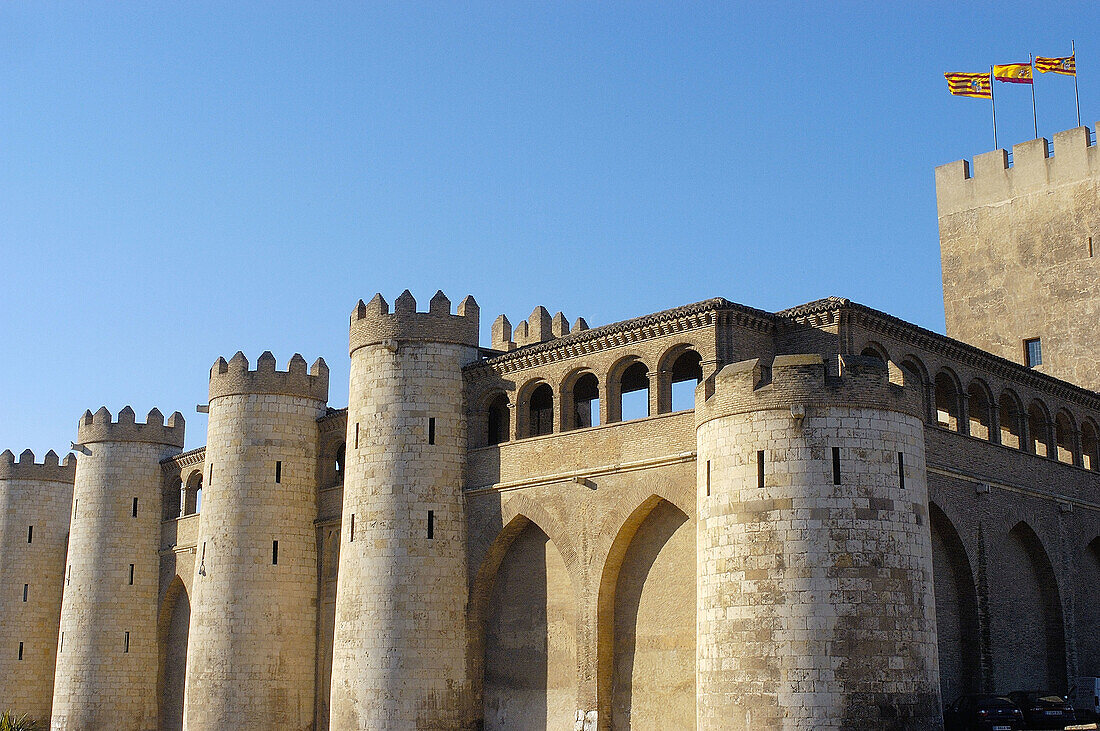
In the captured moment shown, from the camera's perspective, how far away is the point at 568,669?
30.6 meters

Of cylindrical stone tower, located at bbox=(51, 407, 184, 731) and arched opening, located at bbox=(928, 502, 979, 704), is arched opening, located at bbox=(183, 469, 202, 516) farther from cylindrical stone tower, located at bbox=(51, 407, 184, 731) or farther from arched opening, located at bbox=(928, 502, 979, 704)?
arched opening, located at bbox=(928, 502, 979, 704)

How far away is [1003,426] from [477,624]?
604 inches

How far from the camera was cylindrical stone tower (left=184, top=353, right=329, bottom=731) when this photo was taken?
121 ft

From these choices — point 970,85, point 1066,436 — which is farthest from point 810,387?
point 970,85

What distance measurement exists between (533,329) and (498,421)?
11.8 feet

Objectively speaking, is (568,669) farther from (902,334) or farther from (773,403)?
(902,334)

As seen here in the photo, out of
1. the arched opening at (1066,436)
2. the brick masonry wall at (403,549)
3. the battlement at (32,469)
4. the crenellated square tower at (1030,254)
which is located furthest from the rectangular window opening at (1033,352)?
the battlement at (32,469)

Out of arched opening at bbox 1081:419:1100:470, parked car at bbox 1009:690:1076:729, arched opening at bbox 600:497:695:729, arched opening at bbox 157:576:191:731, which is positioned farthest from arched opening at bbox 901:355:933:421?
arched opening at bbox 157:576:191:731

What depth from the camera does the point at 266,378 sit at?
3938cm

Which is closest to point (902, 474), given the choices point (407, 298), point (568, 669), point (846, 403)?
point (846, 403)

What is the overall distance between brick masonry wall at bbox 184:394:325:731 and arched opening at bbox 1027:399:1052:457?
812 inches

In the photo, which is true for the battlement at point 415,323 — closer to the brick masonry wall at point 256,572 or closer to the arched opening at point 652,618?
the brick masonry wall at point 256,572

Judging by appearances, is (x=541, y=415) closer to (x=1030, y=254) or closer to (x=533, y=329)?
(x=533, y=329)

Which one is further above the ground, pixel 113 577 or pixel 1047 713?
pixel 113 577
